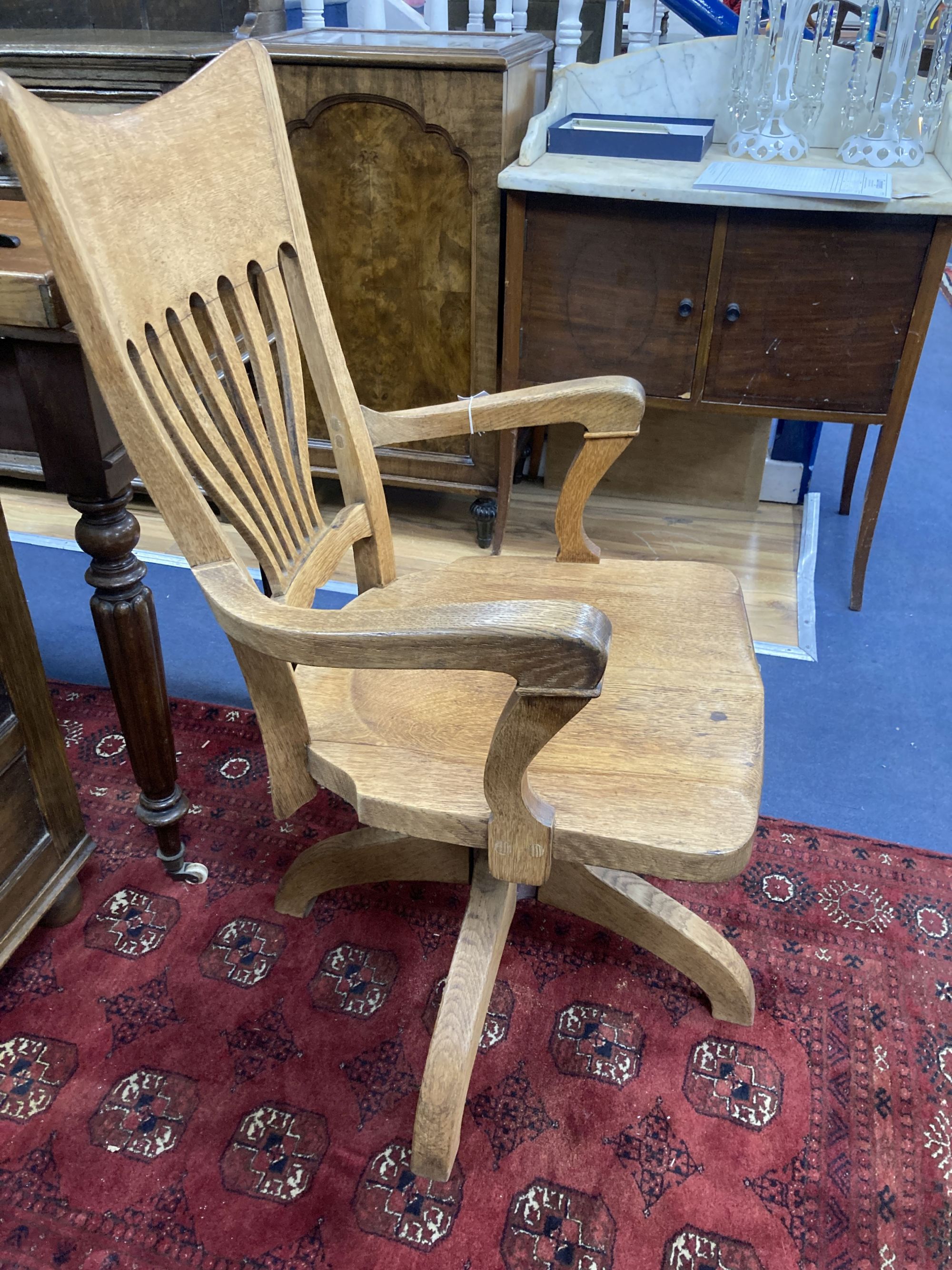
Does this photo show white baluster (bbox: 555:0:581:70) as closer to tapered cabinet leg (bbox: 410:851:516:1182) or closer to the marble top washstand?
the marble top washstand

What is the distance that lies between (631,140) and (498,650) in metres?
1.47

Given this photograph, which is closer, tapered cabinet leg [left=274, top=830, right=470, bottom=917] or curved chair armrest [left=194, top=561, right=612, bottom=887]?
curved chair armrest [left=194, top=561, right=612, bottom=887]

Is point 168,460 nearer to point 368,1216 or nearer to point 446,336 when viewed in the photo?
point 368,1216

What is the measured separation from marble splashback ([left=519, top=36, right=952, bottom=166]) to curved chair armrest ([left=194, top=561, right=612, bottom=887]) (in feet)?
4.57

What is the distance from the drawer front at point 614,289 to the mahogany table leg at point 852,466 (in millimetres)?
627

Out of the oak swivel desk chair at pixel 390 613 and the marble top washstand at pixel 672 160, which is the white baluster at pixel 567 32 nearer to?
the marble top washstand at pixel 672 160

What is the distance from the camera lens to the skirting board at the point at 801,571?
6.21 ft

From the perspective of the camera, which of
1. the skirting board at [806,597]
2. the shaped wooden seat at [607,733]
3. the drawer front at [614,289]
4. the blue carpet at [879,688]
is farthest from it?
the skirting board at [806,597]

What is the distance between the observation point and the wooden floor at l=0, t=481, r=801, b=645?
2148mm

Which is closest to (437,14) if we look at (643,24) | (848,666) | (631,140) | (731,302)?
(643,24)

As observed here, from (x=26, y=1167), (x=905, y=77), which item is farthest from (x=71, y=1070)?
(x=905, y=77)

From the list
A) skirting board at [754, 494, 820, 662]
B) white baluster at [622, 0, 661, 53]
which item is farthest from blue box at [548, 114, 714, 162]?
skirting board at [754, 494, 820, 662]

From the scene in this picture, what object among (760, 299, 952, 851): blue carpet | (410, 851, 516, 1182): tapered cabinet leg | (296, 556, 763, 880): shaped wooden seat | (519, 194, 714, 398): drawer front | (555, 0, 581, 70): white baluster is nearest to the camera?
(296, 556, 763, 880): shaped wooden seat

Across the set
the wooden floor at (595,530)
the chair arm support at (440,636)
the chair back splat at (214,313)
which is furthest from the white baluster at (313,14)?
the chair arm support at (440,636)
